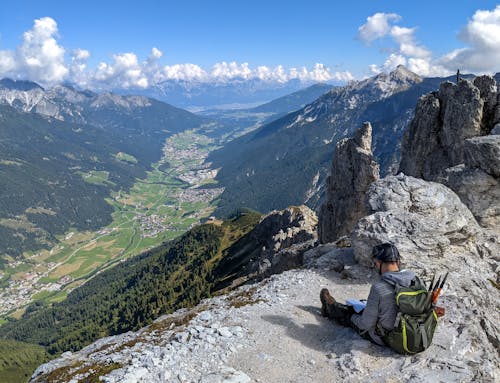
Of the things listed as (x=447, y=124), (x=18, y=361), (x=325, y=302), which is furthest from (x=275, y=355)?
(x=18, y=361)

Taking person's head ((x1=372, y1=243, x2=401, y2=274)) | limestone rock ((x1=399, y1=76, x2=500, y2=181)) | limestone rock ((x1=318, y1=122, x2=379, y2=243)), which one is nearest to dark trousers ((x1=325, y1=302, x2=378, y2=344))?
person's head ((x1=372, y1=243, x2=401, y2=274))

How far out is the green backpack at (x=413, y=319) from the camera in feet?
47.3

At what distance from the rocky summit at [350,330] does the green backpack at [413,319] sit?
31.9 inches

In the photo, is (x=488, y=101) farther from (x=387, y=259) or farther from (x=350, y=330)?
(x=350, y=330)

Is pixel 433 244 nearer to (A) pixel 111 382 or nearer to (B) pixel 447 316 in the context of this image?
(B) pixel 447 316

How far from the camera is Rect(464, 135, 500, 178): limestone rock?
34.5m

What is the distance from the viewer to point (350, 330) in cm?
1775

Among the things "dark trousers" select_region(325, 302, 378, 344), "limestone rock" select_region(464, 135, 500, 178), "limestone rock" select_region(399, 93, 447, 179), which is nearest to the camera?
"dark trousers" select_region(325, 302, 378, 344)

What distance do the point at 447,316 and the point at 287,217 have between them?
107m

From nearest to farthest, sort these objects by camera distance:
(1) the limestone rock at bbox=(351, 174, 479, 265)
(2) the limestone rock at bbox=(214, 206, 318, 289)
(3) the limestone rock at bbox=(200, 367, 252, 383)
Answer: (3) the limestone rock at bbox=(200, 367, 252, 383)
(1) the limestone rock at bbox=(351, 174, 479, 265)
(2) the limestone rock at bbox=(214, 206, 318, 289)

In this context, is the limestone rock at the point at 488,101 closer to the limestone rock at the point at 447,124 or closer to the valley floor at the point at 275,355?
the limestone rock at the point at 447,124

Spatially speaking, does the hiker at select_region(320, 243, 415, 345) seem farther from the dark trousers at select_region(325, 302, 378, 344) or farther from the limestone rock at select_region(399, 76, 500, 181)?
the limestone rock at select_region(399, 76, 500, 181)

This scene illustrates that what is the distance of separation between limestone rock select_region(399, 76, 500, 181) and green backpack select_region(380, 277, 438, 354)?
3872 centimetres

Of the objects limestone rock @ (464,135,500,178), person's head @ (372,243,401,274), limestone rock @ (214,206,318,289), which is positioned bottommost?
limestone rock @ (214,206,318,289)
